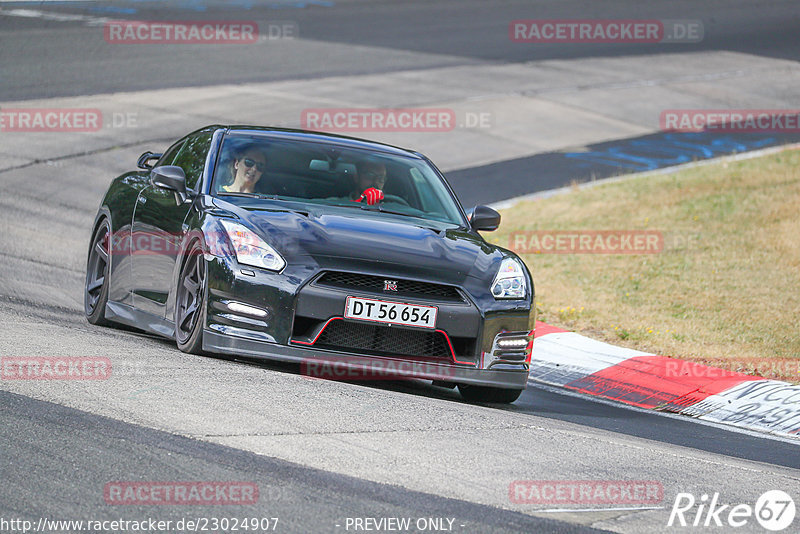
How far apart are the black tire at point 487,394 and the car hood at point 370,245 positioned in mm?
809

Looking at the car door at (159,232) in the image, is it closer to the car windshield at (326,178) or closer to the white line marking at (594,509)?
the car windshield at (326,178)

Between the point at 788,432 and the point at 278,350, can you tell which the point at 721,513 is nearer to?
the point at 278,350

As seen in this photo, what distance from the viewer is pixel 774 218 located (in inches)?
553

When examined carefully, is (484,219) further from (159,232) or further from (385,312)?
→ (159,232)

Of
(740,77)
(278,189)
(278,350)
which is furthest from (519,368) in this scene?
(740,77)

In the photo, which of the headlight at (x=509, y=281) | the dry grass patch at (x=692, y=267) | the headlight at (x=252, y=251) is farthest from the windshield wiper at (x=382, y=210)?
the dry grass patch at (x=692, y=267)

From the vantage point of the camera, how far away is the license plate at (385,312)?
6504mm

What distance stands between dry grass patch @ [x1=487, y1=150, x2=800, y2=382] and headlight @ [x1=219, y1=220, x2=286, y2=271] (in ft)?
13.5

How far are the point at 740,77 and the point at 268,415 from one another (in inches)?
872

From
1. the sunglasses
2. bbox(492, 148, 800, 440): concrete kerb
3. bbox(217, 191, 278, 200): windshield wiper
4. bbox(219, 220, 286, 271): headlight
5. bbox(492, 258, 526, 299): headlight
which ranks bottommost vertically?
bbox(492, 148, 800, 440): concrete kerb

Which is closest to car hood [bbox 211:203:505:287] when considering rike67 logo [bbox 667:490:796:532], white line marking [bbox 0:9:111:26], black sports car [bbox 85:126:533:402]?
black sports car [bbox 85:126:533:402]

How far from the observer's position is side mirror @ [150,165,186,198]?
756cm

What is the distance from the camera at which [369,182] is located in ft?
26.0

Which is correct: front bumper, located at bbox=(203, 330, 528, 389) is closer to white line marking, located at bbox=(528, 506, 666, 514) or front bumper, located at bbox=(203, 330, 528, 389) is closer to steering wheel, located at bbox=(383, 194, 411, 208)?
steering wheel, located at bbox=(383, 194, 411, 208)
